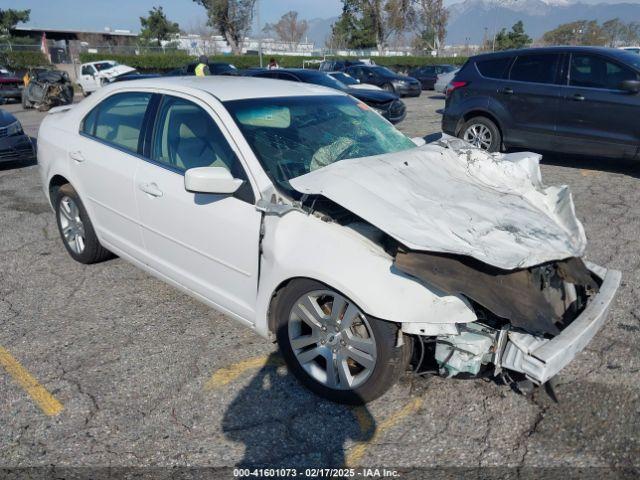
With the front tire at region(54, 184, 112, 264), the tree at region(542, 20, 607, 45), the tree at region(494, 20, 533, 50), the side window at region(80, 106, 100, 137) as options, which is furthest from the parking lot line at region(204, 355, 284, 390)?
the tree at region(542, 20, 607, 45)

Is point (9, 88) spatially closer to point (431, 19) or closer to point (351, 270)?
point (351, 270)

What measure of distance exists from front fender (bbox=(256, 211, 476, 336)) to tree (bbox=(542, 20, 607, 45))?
224ft

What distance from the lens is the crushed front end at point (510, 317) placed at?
7.38 ft

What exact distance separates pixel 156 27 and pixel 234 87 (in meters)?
57.0

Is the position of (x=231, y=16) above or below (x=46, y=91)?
above

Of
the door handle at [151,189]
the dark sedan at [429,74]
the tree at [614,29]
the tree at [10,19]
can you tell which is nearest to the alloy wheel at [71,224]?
the door handle at [151,189]

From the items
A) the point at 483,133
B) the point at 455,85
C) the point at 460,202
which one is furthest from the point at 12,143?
the point at 460,202

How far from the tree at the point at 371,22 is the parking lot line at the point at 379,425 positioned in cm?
5684

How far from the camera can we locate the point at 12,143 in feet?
26.9

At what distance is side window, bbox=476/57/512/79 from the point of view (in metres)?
7.90

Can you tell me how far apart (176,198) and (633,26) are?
85.0 meters

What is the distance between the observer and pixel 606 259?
14.8 feet

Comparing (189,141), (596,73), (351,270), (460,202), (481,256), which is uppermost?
(596,73)

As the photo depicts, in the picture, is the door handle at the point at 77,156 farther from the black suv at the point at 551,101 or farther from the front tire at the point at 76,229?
the black suv at the point at 551,101
